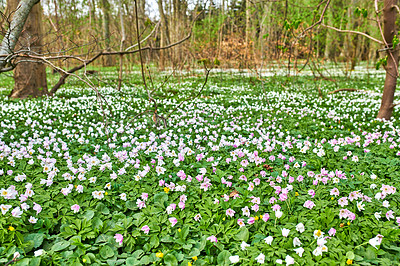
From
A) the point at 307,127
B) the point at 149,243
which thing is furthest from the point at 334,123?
the point at 149,243

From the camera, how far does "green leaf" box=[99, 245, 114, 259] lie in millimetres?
1617

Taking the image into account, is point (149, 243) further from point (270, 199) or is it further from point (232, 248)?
point (270, 199)

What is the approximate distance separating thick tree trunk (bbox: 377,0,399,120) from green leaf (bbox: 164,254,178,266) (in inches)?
168

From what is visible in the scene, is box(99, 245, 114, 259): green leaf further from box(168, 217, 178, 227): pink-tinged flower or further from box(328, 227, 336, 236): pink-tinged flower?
box(328, 227, 336, 236): pink-tinged flower

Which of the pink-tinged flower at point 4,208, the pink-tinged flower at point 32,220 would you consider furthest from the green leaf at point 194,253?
the pink-tinged flower at point 4,208

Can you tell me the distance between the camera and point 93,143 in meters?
3.51

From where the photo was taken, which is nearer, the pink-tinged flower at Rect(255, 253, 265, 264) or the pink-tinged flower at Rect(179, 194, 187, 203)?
the pink-tinged flower at Rect(255, 253, 265, 264)

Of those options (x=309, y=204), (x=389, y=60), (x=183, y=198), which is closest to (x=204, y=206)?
(x=183, y=198)

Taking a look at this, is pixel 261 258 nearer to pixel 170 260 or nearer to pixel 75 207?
pixel 170 260

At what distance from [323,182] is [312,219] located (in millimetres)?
517

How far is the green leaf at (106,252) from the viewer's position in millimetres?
1617

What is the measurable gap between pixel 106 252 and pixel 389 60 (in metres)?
5.00

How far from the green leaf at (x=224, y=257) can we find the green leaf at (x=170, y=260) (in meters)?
0.25

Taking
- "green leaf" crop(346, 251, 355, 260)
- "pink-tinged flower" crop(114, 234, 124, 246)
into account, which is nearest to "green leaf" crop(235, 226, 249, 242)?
"green leaf" crop(346, 251, 355, 260)
